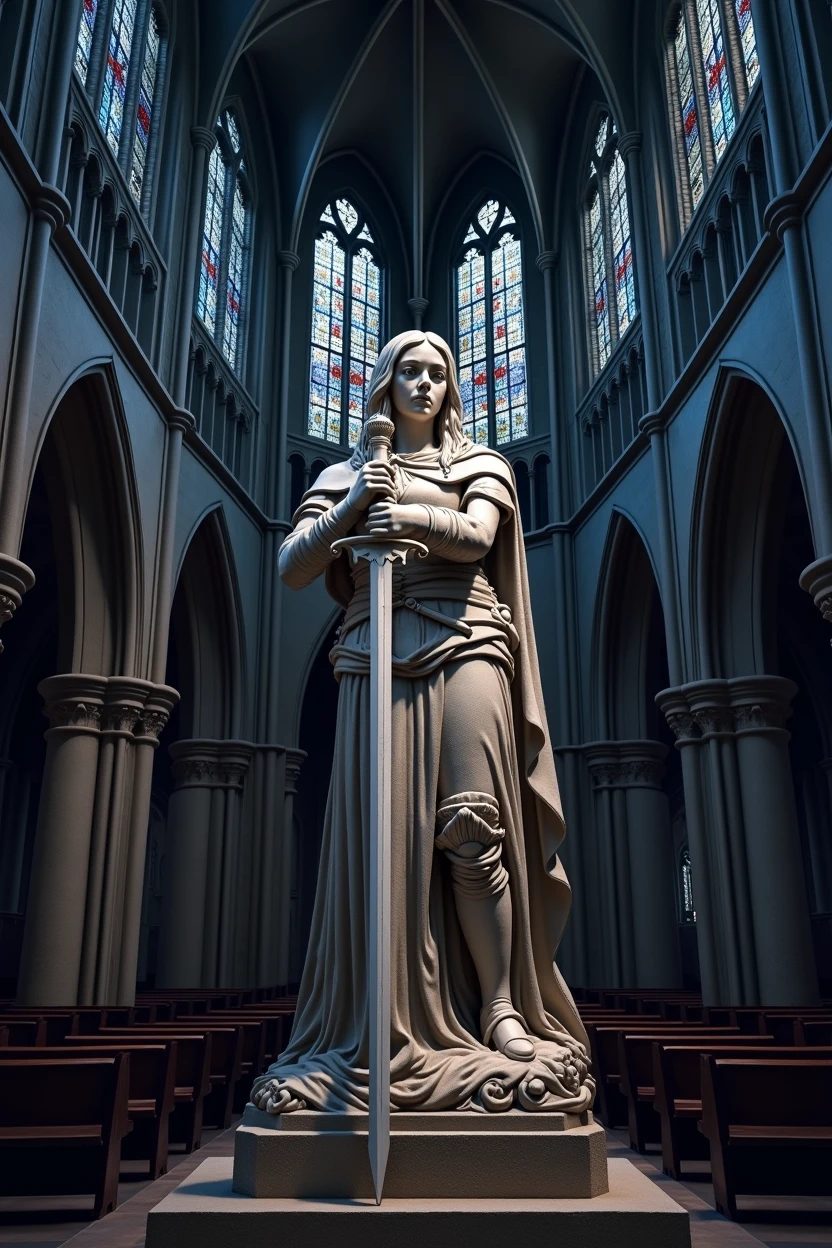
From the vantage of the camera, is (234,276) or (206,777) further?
(234,276)

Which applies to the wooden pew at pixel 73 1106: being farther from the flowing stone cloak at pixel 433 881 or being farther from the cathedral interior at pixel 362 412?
the flowing stone cloak at pixel 433 881

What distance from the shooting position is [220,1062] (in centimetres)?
652

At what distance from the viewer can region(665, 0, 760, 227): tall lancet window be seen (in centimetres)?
1230

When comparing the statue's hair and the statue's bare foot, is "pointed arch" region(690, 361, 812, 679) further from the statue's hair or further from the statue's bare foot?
the statue's bare foot

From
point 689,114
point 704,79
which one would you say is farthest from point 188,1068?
point 689,114

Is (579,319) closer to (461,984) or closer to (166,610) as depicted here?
(166,610)

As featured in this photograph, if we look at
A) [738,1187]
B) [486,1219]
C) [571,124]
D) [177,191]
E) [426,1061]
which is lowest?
[738,1187]

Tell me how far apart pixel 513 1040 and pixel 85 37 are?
12.4 m

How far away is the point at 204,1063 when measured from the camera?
561 cm

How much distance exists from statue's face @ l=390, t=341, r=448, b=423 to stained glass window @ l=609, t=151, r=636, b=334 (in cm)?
1318

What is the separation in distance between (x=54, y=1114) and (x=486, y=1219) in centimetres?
241

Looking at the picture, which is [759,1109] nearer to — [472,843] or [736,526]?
[472,843]

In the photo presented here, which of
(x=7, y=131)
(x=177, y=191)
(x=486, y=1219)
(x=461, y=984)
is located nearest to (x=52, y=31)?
(x=7, y=131)

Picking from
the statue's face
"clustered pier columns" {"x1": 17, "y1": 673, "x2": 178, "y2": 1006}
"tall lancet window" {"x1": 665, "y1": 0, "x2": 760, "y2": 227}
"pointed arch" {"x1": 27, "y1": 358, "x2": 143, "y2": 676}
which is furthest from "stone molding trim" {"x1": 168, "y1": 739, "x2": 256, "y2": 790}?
the statue's face
